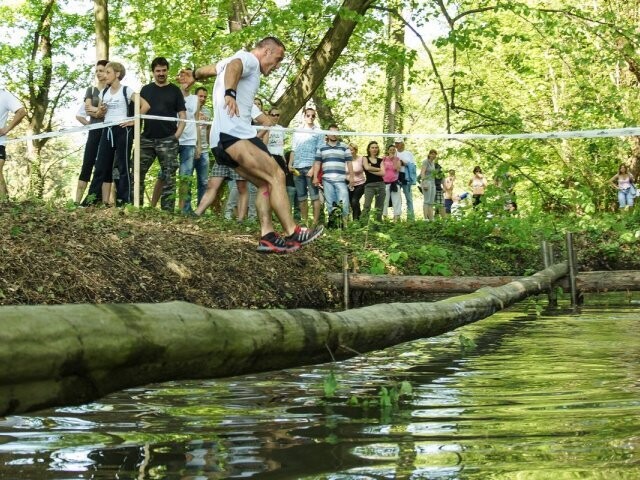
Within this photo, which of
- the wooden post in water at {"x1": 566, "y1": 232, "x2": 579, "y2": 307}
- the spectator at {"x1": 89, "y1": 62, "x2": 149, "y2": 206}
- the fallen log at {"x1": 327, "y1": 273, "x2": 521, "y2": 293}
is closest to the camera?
the fallen log at {"x1": 327, "y1": 273, "x2": 521, "y2": 293}

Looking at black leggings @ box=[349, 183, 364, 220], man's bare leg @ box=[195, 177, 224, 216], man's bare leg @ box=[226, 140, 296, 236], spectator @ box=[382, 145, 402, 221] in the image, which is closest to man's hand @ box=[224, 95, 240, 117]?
man's bare leg @ box=[226, 140, 296, 236]

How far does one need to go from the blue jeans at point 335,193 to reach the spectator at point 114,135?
384cm

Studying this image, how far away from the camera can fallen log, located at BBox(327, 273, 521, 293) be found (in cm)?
1174

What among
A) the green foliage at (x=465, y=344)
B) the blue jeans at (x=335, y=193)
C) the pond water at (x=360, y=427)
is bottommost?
the green foliage at (x=465, y=344)

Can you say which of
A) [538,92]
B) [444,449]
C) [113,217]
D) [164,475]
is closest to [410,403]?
[444,449]

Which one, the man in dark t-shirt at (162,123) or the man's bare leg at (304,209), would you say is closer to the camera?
the man in dark t-shirt at (162,123)

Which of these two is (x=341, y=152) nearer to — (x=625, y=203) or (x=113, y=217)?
(x=113, y=217)

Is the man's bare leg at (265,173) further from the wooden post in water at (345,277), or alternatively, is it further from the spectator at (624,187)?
the spectator at (624,187)

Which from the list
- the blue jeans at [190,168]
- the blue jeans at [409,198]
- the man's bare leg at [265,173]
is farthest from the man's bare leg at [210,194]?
the blue jeans at [409,198]

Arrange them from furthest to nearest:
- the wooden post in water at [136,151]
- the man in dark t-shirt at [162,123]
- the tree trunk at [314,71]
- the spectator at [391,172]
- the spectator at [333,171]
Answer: the spectator at [391,172] → the tree trunk at [314,71] → the spectator at [333,171] → the man in dark t-shirt at [162,123] → the wooden post in water at [136,151]

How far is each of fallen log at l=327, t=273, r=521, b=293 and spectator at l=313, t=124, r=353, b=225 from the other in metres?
3.76

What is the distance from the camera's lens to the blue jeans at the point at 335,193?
16.2m

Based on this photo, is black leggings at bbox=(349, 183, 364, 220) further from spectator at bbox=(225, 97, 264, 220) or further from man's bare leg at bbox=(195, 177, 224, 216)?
man's bare leg at bbox=(195, 177, 224, 216)

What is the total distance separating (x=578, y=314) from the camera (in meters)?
11.0
